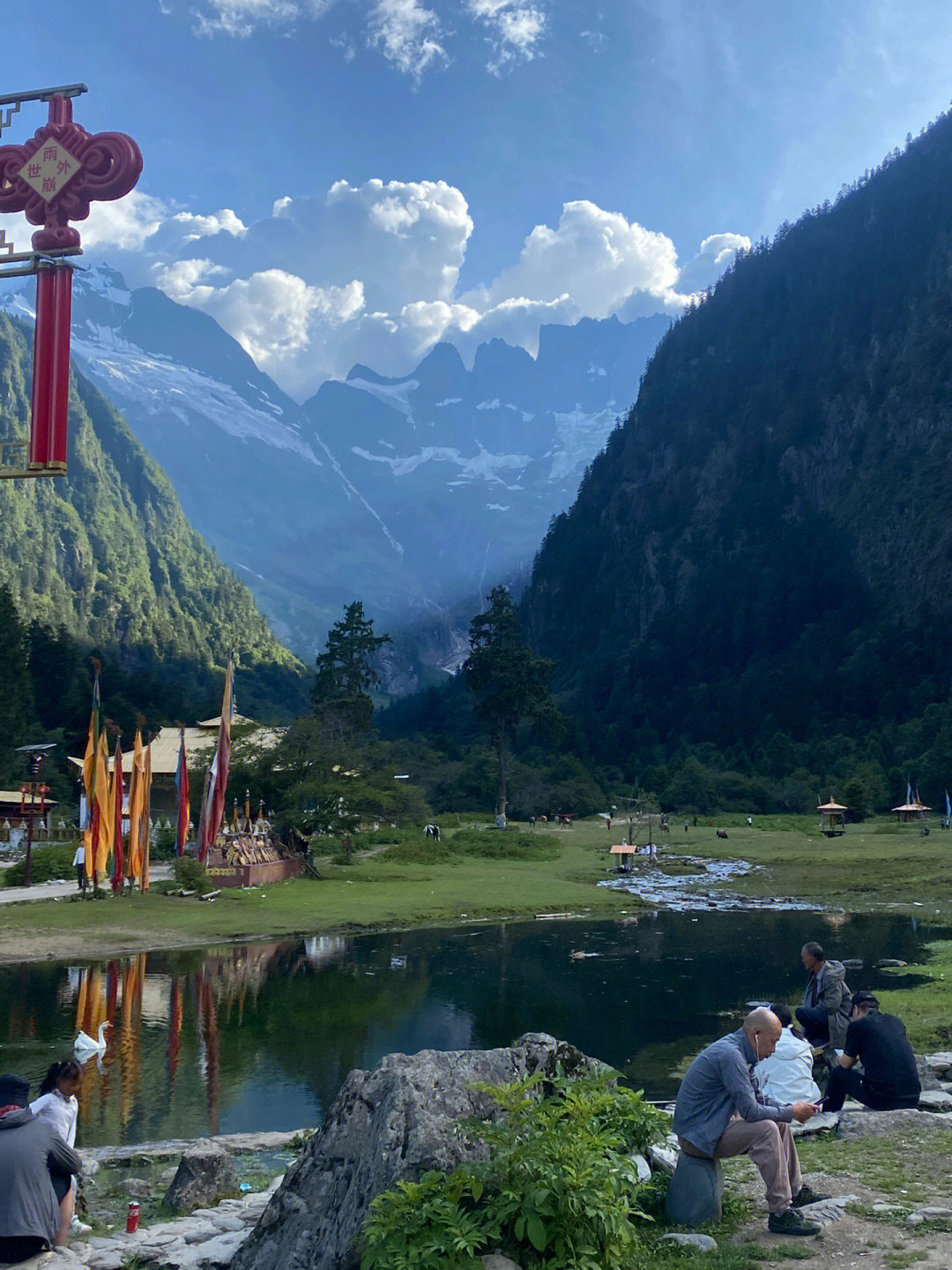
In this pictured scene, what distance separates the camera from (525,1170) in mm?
8508

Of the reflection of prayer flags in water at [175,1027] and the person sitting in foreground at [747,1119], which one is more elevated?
the person sitting in foreground at [747,1119]

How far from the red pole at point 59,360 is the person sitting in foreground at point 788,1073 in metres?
23.4

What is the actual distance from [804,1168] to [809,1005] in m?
4.86

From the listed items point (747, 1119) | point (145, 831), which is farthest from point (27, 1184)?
point (145, 831)

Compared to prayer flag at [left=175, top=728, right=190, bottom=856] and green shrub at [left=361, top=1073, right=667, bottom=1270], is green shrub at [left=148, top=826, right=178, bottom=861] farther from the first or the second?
green shrub at [left=361, top=1073, right=667, bottom=1270]

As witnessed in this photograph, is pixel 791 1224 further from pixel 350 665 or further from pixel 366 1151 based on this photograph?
pixel 350 665

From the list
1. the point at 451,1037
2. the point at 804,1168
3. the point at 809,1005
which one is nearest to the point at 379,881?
the point at 451,1037

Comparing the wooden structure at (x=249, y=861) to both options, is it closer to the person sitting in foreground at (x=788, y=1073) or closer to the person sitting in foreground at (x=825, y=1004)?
the person sitting in foreground at (x=825, y=1004)

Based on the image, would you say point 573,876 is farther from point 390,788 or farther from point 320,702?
point 320,702

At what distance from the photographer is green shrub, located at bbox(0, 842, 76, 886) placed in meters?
49.6

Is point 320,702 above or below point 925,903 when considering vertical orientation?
above

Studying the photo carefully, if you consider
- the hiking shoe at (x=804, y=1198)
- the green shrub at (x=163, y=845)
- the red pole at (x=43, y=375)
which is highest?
the red pole at (x=43, y=375)

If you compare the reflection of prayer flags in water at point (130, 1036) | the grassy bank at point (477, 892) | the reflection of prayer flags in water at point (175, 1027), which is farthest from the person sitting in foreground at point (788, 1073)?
the grassy bank at point (477, 892)

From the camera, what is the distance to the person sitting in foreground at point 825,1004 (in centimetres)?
1574
